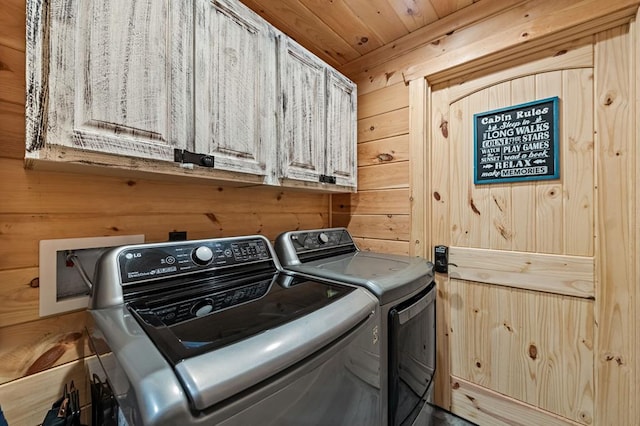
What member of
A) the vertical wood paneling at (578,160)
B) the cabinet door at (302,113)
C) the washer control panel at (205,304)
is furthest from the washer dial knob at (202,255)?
the vertical wood paneling at (578,160)

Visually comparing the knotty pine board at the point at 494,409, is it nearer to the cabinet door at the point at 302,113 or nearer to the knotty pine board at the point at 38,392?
the cabinet door at the point at 302,113

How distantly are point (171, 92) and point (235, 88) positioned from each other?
27cm

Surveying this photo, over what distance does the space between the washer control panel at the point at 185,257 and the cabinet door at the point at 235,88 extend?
0.31 metres

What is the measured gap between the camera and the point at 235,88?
1158 mm

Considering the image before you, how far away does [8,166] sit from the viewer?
0.88 meters

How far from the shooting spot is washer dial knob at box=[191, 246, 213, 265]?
3.43ft

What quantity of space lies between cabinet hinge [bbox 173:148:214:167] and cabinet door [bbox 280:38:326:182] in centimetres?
39

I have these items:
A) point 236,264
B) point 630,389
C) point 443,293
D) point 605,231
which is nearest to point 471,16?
point 605,231

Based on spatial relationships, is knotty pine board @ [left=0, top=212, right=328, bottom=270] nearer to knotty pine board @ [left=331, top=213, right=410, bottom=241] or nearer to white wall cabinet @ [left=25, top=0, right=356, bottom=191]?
white wall cabinet @ [left=25, top=0, right=356, bottom=191]

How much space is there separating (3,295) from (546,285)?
2.19 metres

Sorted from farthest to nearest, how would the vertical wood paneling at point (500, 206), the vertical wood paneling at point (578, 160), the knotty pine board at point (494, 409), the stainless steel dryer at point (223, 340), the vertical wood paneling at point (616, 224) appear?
the vertical wood paneling at point (500, 206)
the knotty pine board at point (494, 409)
the vertical wood paneling at point (578, 160)
the vertical wood paneling at point (616, 224)
the stainless steel dryer at point (223, 340)

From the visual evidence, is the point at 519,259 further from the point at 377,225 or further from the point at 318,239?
the point at 318,239

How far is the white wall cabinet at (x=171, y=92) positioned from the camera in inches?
28.9

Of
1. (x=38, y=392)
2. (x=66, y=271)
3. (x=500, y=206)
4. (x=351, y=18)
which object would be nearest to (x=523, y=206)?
(x=500, y=206)
